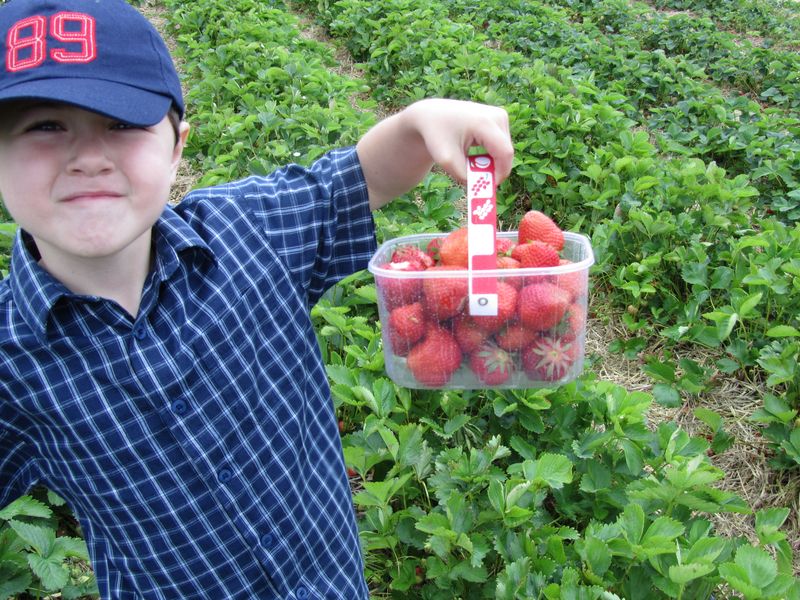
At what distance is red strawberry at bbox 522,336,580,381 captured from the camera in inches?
52.7

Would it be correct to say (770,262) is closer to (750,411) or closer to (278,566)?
(750,411)

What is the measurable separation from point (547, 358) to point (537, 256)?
19 cm

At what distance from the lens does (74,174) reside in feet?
3.87

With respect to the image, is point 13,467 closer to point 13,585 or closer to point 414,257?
point 13,585

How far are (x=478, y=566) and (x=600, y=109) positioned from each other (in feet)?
11.8

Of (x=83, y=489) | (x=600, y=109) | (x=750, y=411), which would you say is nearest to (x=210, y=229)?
(x=83, y=489)

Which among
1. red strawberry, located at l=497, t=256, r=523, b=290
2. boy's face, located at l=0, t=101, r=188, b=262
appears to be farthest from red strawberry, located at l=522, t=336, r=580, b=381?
boy's face, located at l=0, t=101, r=188, b=262

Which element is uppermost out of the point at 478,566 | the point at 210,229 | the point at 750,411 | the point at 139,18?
the point at 139,18

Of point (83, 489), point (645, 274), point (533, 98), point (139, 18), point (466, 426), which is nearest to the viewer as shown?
point (139, 18)

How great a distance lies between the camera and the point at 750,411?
299cm

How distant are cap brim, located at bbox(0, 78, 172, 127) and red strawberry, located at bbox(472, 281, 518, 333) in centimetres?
63

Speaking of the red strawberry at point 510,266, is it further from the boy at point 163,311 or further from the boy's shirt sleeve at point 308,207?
the boy's shirt sleeve at point 308,207

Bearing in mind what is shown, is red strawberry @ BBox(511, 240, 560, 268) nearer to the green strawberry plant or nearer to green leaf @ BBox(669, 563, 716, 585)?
green leaf @ BBox(669, 563, 716, 585)

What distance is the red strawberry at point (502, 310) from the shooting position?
129 cm
